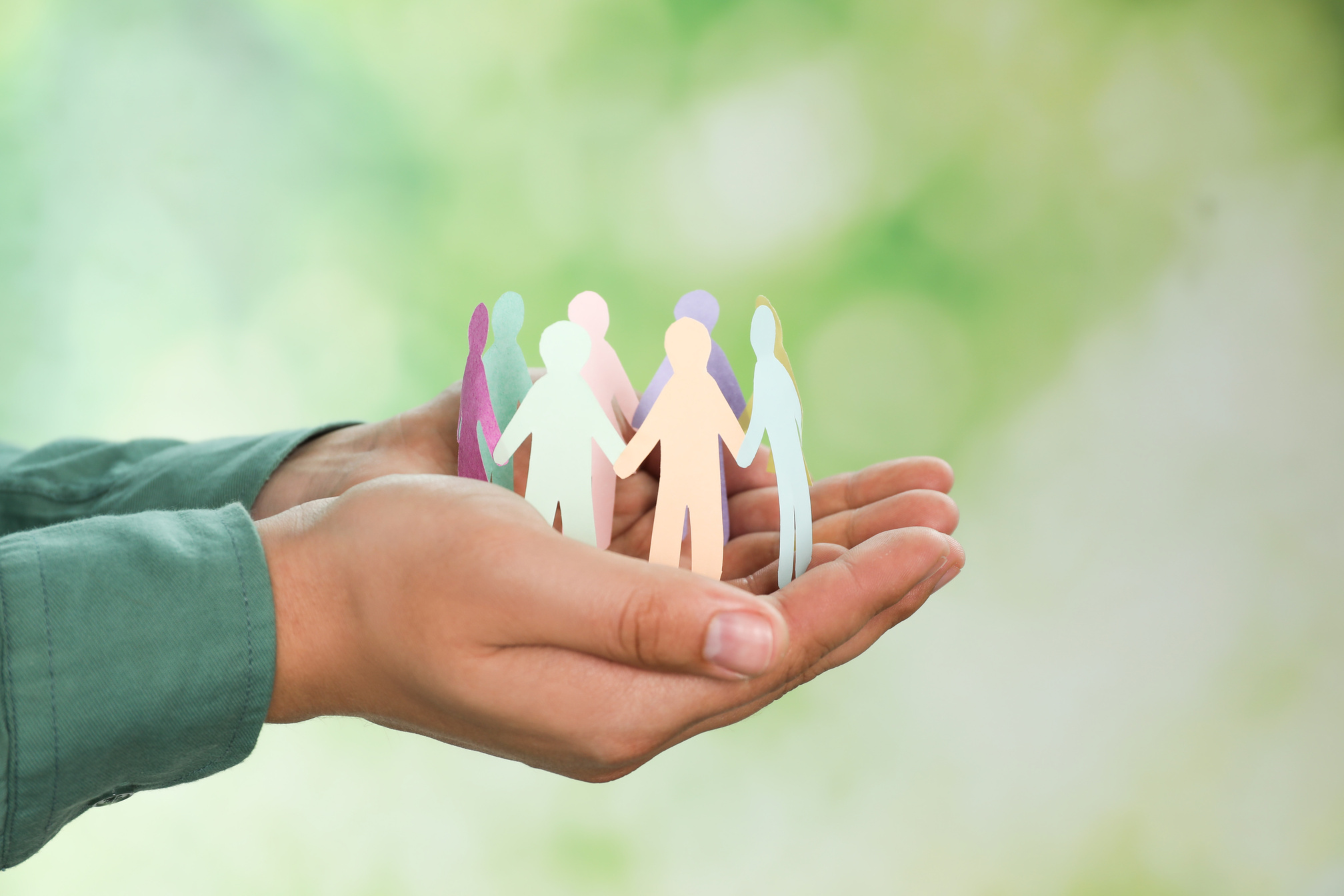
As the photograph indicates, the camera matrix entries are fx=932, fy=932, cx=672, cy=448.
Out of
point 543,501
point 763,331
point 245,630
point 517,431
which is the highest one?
point 763,331

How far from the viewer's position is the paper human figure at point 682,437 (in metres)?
1.67

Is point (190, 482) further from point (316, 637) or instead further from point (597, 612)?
point (597, 612)

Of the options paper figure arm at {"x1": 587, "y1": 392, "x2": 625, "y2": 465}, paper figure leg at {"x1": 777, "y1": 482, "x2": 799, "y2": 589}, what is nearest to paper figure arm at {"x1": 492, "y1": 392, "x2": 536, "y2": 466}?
paper figure arm at {"x1": 587, "y1": 392, "x2": 625, "y2": 465}

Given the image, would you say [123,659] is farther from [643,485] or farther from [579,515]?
[643,485]

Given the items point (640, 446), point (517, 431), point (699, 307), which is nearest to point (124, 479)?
point (517, 431)

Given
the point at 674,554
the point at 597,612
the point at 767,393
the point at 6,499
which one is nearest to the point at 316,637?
the point at 597,612

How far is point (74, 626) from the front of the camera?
1.17 metres

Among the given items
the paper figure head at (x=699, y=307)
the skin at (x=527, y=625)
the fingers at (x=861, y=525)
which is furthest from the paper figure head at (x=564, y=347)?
the fingers at (x=861, y=525)

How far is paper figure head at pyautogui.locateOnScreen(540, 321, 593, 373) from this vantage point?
1689 millimetres

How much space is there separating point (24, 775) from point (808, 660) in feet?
3.42

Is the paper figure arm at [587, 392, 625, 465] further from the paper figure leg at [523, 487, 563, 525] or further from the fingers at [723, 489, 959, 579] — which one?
the fingers at [723, 489, 959, 579]

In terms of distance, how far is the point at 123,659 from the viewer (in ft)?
3.89

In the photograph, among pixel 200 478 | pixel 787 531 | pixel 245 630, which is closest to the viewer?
pixel 245 630

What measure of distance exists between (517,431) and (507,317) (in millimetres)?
260
